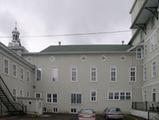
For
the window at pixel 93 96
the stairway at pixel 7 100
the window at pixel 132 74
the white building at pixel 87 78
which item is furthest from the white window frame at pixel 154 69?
the stairway at pixel 7 100

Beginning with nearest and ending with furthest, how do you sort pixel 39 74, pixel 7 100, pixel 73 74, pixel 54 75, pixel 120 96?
pixel 7 100 → pixel 120 96 → pixel 73 74 → pixel 54 75 → pixel 39 74

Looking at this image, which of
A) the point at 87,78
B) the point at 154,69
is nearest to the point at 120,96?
the point at 87,78

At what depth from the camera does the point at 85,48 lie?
5834 cm

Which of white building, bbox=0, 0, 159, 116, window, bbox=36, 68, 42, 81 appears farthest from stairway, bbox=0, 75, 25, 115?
window, bbox=36, 68, 42, 81

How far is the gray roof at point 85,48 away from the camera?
56.0m

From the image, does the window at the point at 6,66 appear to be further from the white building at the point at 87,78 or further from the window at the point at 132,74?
the window at the point at 132,74

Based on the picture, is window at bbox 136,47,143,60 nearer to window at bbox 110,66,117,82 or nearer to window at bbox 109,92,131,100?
window at bbox 110,66,117,82

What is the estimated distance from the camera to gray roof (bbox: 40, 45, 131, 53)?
5597 centimetres

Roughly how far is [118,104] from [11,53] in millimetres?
19945

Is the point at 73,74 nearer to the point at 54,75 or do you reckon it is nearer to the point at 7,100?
the point at 54,75

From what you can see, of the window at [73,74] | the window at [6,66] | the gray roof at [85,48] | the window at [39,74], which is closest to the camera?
the window at [6,66]

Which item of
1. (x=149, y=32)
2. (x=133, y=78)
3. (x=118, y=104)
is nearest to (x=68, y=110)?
(x=118, y=104)

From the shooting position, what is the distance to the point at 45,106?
5362 centimetres

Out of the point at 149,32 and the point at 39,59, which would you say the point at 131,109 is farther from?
the point at 39,59
